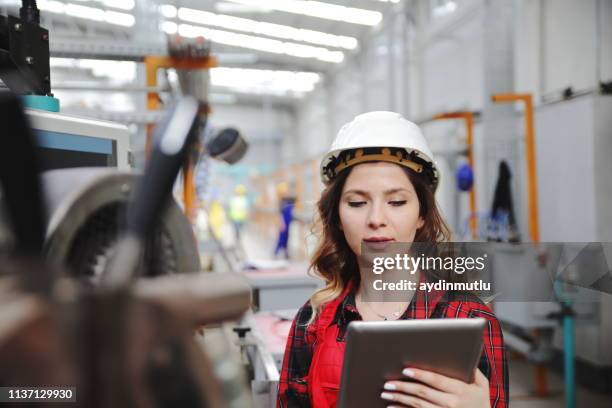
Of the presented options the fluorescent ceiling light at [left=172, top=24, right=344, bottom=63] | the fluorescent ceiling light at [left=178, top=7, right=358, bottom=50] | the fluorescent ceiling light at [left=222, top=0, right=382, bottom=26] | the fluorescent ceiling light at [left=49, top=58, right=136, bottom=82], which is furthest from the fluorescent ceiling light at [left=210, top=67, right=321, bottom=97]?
the fluorescent ceiling light at [left=49, top=58, right=136, bottom=82]

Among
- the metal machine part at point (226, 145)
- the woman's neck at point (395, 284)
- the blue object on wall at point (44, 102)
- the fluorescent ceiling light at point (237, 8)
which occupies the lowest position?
the woman's neck at point (395, 284)

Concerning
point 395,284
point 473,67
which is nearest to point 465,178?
point 473,67

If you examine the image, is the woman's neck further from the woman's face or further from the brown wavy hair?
the brown wavy hair

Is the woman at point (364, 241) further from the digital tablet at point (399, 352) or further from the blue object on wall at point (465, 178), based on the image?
the blue object on wall at point (465, 178)

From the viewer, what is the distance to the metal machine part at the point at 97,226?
1.14 ft

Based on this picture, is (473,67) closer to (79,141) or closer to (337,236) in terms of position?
(337,236)

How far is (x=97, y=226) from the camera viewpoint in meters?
0.38

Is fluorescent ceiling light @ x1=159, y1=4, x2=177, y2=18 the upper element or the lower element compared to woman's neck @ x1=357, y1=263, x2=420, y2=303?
upper

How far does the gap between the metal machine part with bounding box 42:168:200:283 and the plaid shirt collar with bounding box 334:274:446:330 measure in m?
0.47

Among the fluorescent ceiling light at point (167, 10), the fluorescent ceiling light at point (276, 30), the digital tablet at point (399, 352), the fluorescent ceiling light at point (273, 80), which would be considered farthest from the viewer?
the fluorescent ceiling light at point (273, 80)

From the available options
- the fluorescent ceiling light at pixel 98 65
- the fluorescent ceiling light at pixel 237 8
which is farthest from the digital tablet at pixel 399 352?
the fluorescent ceiling light at pixel 237 8

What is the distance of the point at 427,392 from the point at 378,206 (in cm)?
35

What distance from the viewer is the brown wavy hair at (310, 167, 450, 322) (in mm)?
1063

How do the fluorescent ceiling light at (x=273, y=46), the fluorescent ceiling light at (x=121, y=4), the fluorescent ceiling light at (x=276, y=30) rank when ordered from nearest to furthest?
the fluorescent ceiling light at (x=121, y=4), the fluorescent ceiling light at (x=276, y=30), the fluorescent ceiling light at (x=273, y=46)
